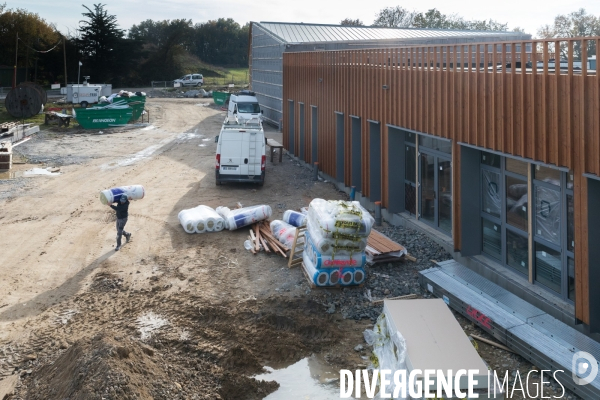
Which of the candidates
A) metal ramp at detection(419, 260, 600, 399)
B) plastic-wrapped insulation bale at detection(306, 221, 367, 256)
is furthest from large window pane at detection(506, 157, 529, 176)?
plastic-wrapped insulation bale at detection(306, 221, 367, 256)

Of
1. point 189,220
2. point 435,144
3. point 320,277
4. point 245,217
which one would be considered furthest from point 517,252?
point 189,220

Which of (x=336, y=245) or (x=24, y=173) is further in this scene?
(x=24, y=173)

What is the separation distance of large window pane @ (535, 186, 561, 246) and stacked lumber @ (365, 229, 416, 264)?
304 cm

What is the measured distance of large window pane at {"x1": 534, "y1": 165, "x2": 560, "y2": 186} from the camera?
381 inches

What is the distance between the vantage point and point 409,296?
36.0 ft

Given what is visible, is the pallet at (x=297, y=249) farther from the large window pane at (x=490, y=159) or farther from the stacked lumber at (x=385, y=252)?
the large window pane at (x=490, y=159)

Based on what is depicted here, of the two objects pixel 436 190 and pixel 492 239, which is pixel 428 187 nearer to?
pixel 436 190

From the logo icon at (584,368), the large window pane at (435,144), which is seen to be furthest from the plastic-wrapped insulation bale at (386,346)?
the large window pane at (435,144)

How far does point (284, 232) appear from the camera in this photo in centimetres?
1417

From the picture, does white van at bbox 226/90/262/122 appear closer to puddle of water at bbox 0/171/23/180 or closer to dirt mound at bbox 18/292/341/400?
puddle of water at bbox 0/171/23/180

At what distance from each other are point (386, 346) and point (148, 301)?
4.88m

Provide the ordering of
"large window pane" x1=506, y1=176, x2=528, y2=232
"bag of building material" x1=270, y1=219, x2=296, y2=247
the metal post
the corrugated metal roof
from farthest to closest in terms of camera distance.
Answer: the corrugated metal roof < the metal post < "bag of building material" x1=270, y1=219, x2=296, y2=247 < "large window pane" x1=506, y1=176, x2=528, y2=232

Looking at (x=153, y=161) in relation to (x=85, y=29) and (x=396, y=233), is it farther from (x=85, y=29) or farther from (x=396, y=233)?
(x=85, y=29)

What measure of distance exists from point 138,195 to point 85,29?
59184 millimetres
